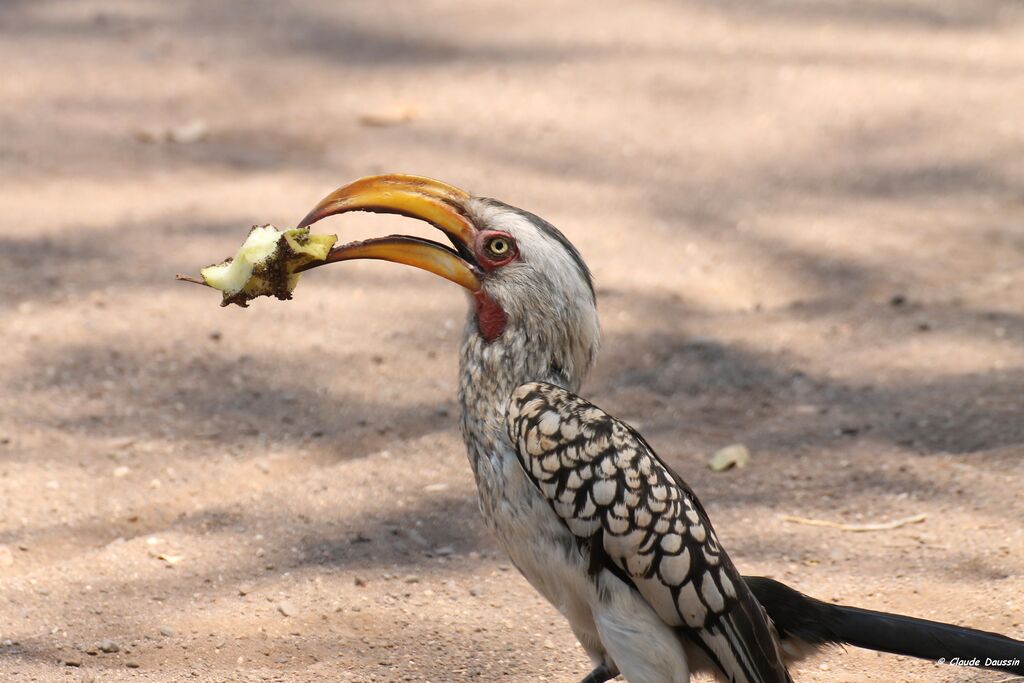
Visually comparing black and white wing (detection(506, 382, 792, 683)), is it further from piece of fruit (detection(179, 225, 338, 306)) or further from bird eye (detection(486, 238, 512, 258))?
piece of fruit (detection(179, 225, 338, 306))

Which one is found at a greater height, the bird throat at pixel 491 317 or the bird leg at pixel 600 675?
the bird throat at pixel 491 317

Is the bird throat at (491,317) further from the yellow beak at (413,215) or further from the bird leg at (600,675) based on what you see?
the bird leg at (600,675)

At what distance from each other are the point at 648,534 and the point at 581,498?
0.18 meters

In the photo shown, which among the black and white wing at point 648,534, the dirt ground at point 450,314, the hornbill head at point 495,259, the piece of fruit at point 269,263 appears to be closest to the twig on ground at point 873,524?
the dirt ground at point 450,314

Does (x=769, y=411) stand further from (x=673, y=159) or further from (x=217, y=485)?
(x=673, y=159)

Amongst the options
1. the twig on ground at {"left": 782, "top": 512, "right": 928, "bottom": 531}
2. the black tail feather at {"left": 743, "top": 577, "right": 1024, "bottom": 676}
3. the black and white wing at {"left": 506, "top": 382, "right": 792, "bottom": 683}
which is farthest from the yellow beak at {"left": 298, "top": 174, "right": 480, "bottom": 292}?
the twig on ground at {"left": 782, "top": 512, "right": 928, "bottom": 531}

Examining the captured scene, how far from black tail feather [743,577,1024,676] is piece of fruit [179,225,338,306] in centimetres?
143

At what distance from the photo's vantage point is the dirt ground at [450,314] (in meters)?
3.93

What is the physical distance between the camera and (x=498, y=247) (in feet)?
11.2

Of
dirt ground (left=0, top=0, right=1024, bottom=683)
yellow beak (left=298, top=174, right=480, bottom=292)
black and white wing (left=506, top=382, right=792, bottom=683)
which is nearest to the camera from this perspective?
black and white wing (left=506, top=382, right=792, bottom=683)

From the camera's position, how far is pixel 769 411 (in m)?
5.11

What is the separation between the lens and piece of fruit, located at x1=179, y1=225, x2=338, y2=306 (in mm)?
3426

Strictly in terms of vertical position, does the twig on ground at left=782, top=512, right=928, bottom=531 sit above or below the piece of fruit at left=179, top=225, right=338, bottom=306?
below

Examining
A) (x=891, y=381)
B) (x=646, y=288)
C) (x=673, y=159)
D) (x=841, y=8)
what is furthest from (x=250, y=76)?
(x=891, y=381)
